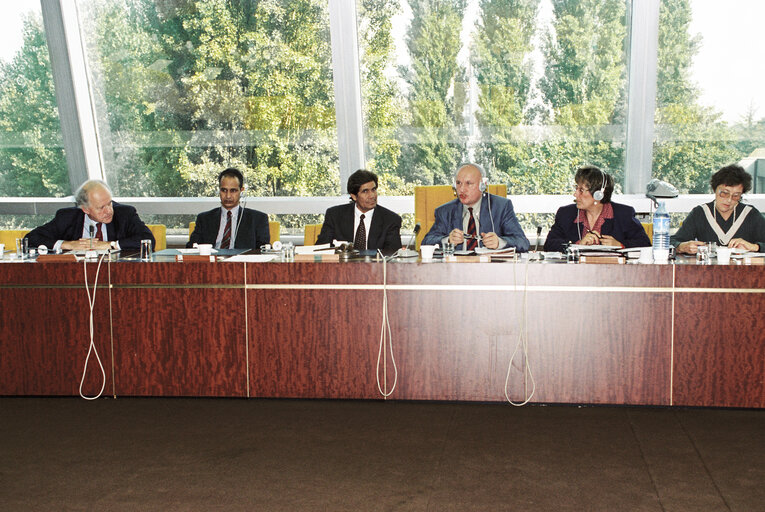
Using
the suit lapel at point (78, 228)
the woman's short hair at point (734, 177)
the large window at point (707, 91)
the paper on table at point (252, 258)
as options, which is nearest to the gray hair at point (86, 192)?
the suit lapel at point (78, 228)

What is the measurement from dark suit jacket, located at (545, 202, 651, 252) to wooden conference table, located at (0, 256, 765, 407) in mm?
834

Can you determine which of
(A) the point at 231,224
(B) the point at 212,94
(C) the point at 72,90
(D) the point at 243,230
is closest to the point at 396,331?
(D) the point at 243,230

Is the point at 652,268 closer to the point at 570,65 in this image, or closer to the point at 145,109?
the point at 570,65

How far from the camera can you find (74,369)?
4.17 meters

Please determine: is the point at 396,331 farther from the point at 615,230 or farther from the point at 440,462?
the point at 615,230

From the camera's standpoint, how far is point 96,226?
498 centimetres

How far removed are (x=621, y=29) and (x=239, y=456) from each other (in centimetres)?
450

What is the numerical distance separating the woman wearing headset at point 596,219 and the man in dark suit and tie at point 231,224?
1862mm

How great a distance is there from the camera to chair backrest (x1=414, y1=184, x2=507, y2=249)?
528cm

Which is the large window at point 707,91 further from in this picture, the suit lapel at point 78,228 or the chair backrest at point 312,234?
the suit lapel at point 78,228

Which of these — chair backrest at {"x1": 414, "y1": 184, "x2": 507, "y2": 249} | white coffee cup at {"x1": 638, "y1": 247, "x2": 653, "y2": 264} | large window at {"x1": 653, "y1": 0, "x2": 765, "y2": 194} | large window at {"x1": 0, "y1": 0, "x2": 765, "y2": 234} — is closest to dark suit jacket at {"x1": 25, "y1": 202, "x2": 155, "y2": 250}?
chair backrest at {"x1": 414, "y1": 184, "x2": 507, "y2": 249}

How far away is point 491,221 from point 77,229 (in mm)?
2582

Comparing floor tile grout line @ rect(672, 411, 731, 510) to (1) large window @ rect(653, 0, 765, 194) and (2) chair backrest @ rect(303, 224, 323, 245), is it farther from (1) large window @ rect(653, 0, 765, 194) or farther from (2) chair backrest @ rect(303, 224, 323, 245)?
(1) large window @ rect(653, 0, 765, 194)

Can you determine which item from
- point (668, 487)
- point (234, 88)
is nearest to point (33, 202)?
point (234, 88)
